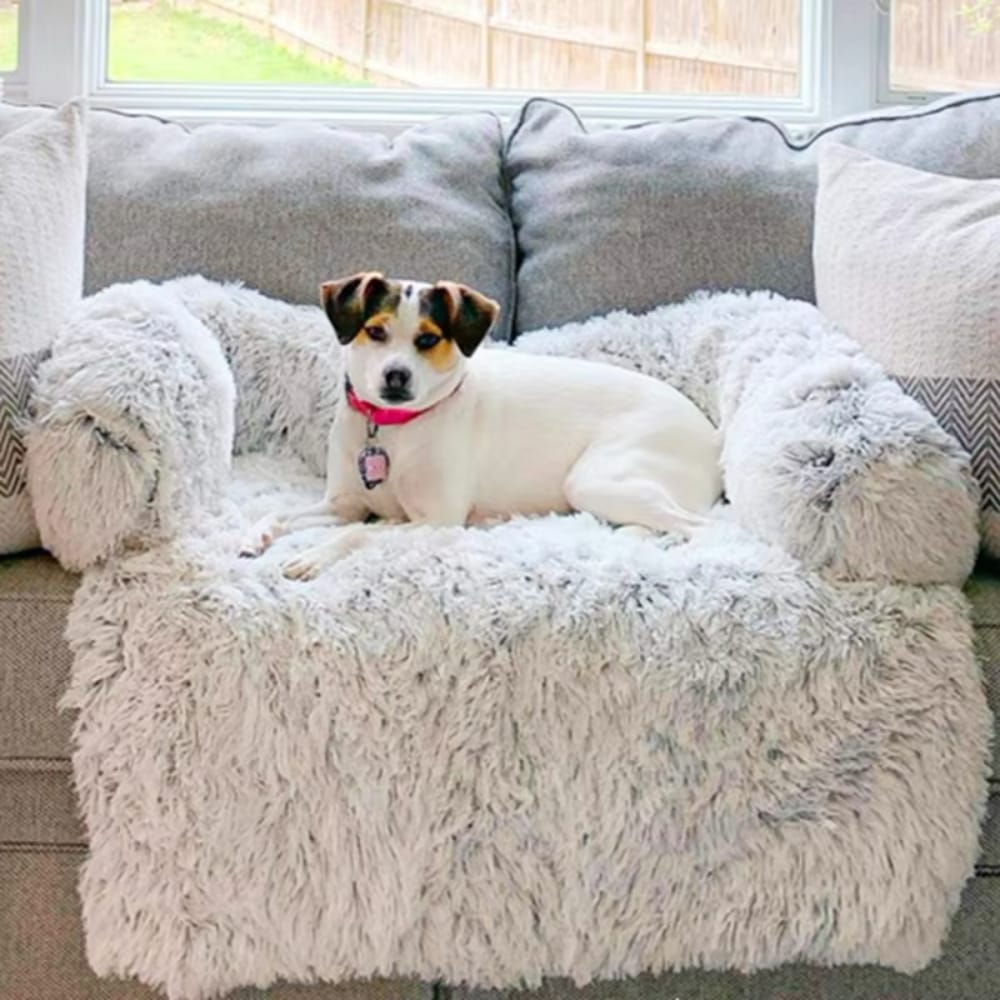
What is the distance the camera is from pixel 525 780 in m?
1.32

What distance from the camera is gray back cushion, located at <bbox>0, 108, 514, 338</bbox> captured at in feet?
6.96

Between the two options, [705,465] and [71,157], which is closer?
[71,157]

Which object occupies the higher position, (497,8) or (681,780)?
(497,8)

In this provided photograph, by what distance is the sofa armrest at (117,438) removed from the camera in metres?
1.46

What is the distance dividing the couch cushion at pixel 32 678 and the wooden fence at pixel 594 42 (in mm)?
1669

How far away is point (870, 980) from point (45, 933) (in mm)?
869

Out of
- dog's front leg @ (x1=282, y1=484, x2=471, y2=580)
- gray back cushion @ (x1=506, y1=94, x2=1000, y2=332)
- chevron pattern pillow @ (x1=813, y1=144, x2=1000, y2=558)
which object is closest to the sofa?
gray back cushion @ (x1=506, y1=94, x2=1000, y2=332)

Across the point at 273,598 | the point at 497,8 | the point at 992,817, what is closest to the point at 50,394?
the point at 273,598

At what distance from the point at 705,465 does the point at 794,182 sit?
0.58m

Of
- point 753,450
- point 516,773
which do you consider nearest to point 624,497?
Answer: point 753,450

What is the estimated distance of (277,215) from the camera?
2137mm

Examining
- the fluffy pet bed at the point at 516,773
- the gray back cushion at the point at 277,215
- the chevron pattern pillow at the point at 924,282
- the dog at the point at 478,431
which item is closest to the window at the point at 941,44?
the chevron pattern pillow at the point at 924,282

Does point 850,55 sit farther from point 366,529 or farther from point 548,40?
point 366,529

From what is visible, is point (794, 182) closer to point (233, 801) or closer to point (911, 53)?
point (911, 53)
